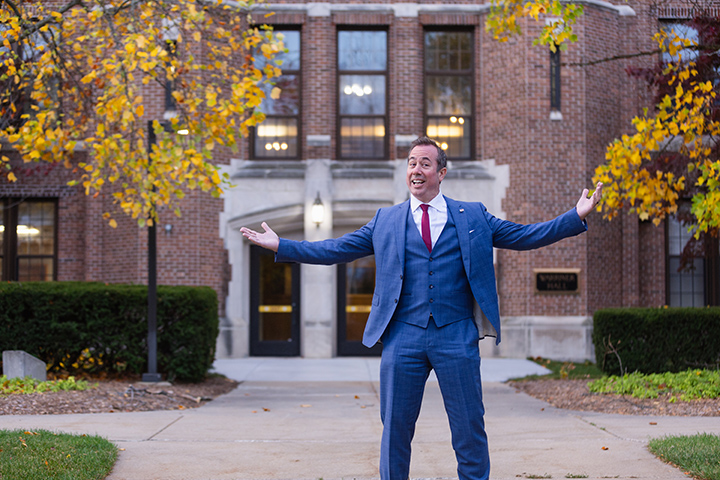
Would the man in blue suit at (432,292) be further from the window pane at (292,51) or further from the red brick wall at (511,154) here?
the window pane at (292,51)

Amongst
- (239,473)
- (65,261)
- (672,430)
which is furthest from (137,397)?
(65,261)

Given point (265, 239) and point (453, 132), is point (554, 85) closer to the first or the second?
point (453, 132)

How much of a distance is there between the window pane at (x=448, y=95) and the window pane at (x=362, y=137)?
1145 mm

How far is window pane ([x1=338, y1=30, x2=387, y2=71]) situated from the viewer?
16969 millimetres

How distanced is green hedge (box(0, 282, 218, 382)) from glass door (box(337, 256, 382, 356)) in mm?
5839

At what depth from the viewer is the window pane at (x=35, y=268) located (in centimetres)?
1656

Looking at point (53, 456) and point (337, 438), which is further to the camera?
point (337, 438)

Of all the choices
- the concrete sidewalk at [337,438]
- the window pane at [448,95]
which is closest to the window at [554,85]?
the window pane at [448,95]

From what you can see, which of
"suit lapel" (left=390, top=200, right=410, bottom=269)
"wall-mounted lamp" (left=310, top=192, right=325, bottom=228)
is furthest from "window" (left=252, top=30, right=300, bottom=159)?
"suit lapel" (left=390, top=200, right=410, bottom=269)

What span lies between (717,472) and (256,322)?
491 inches

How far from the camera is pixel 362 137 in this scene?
1691 centimetres

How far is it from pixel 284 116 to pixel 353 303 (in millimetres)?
4181

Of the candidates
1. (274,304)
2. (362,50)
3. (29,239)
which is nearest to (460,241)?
(274,304)

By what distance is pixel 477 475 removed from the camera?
3957 mm
